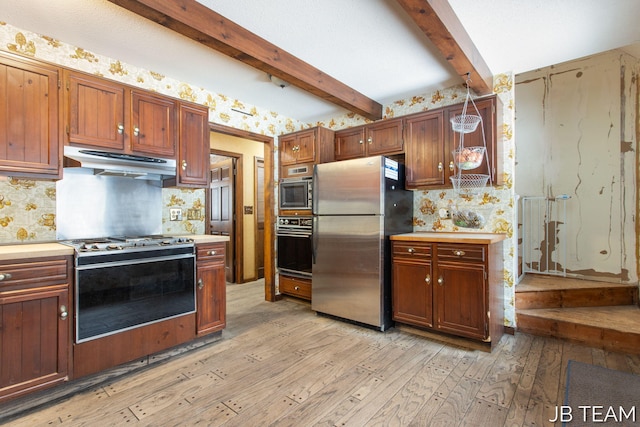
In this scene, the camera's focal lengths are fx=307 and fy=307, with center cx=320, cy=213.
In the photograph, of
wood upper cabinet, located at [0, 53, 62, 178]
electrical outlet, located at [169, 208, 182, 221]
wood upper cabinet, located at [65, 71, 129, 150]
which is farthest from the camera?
electrical outlet, located at [169, 208, 182, 221]

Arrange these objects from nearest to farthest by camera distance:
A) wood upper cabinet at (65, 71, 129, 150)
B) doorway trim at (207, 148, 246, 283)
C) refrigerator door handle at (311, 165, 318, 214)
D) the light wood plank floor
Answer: the light wood plank floor, wood upper cabinet at (65, 71, 129, 150), refrigerator door handle at (311, 165, 318, 214), doorway trim at (207, 148, 246, 283)

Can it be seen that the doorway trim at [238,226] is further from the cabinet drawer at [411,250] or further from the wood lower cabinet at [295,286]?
the cabinet drawer at [411,250]

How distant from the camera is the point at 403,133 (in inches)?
128

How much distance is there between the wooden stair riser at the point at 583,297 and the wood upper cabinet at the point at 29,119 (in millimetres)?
4119

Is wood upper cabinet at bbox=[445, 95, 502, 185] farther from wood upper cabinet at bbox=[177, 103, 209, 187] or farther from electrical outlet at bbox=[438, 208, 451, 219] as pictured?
wood upper cabinet at bbox=[177, 103, 209, 187]

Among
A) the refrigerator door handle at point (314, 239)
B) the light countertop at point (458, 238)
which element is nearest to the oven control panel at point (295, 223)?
the refrigerator door handle at point (314, 239)

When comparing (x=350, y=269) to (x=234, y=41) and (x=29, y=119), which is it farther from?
(x=29, y=119)

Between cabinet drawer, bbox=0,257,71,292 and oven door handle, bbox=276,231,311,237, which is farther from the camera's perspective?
oven door handle, bbox=276,231,311,237

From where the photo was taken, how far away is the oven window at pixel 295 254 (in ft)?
12.1

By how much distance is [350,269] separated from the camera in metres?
3.13

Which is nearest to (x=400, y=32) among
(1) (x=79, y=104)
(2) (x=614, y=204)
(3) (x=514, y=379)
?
(1) (x=79, y=104)

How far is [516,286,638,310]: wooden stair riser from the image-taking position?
3.04 meters

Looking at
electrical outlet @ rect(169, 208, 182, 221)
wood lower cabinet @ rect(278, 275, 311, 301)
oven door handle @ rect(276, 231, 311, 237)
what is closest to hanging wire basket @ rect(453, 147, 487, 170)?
oven door handle @ rect(276, 231, 311, 237)

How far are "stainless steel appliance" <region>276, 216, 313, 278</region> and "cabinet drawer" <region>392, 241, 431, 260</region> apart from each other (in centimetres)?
109
